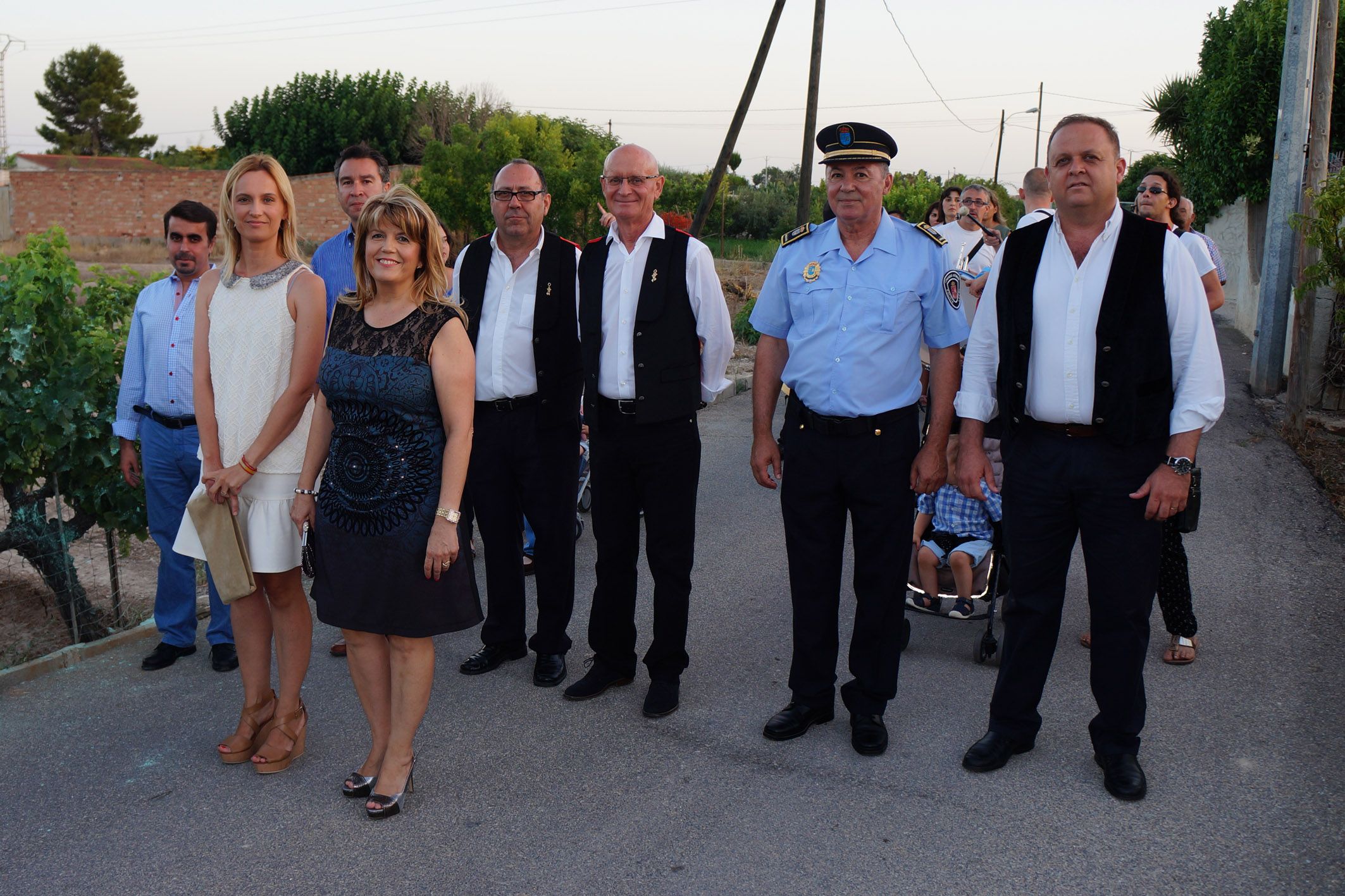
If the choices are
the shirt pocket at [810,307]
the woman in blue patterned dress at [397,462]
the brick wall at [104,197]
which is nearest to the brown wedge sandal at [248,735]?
the woman in blue patterned dress at [397,462]

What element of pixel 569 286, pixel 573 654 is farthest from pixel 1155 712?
pixel 569 286

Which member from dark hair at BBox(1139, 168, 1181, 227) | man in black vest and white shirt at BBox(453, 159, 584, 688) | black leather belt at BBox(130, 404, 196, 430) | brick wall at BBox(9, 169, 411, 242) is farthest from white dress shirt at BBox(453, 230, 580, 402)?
brick wall at BBox(9, 169, 411, 242)

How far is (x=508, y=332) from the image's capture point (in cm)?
462

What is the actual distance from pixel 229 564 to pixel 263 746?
2.30 ft

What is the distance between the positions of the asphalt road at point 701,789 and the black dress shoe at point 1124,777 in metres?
0.05

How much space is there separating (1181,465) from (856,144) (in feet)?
5.21

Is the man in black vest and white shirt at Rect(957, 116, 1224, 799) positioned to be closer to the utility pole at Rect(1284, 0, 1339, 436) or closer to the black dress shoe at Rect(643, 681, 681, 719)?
the black dress shoe at Rect(643, 681, 681, 719)

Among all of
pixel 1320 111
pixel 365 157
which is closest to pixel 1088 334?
pixel 365 157

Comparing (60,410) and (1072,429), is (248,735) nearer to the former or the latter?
(60,410)

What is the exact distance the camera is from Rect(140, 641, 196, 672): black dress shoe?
484 centimetres

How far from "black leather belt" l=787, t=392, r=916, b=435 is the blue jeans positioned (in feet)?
9.08

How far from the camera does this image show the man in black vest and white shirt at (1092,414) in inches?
140

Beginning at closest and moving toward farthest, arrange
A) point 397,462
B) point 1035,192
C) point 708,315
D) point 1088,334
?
point 397,462 < point 1088,334 < point 708,315 < point 1035,192

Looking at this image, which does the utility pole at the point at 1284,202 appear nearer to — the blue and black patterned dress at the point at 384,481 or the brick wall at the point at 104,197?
the blue and black patterned dress at the point at 384,481
